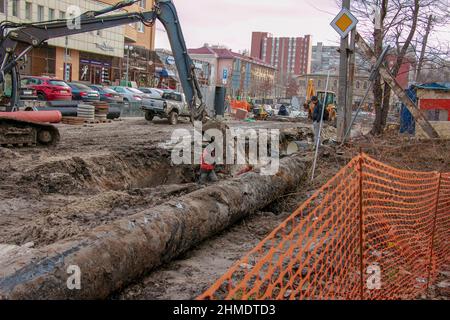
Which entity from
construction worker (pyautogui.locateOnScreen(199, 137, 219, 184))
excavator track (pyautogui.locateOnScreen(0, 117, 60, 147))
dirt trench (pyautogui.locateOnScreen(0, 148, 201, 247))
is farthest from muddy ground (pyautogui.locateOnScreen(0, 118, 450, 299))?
construction worker (pyautogui.locateOnScreen(199, 137, 219, 184))

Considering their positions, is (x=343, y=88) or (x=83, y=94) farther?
(x=83, y=94)

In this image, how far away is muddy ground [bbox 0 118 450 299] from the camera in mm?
5551

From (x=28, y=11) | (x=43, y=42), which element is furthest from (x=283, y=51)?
(x=43, y=42)

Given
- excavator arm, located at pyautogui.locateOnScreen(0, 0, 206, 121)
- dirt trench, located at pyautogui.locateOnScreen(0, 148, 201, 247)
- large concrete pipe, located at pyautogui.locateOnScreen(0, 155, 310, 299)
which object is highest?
excavator arm, located at pyautogui.locateOnScreen(0, 0, 206, 121)

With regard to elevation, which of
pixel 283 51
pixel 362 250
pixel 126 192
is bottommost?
pixel 126 192

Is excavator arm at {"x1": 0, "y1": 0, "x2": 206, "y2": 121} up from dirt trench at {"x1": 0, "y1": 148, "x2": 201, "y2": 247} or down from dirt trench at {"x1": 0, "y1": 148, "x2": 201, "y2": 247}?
up

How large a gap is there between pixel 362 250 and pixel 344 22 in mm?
7960

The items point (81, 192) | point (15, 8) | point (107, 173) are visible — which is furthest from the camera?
point (15, 8)

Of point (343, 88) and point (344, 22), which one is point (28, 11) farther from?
point (344, 22)

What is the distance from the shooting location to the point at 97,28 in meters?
13.8

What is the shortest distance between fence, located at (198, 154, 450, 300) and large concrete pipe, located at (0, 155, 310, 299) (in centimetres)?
80

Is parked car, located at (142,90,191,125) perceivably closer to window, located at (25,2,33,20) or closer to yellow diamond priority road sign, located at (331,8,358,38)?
yellow diamond priority road sign, located at (331,8,358,38)

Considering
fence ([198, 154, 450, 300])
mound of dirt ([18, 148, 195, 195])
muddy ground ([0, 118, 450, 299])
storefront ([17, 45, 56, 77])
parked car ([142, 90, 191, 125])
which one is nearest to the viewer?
fence ([198, 154, 450, 300])
